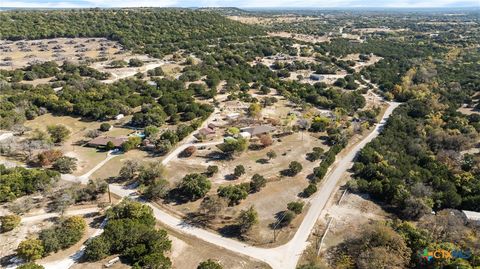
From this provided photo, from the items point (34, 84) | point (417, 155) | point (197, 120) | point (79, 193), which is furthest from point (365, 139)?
point (34, 84)

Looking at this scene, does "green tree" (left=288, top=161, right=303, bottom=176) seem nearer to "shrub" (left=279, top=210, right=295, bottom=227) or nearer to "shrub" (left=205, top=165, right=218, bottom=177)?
"shrub" (left=205, top=165, right=218, bottom=177)

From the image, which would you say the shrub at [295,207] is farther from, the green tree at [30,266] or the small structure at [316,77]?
the small structure at [316,77]

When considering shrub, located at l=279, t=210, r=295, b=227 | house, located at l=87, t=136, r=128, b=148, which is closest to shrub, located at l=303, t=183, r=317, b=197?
shrub, located at l=279, t=210, r=295, b=227

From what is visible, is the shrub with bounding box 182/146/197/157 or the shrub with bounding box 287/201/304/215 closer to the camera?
the shrub with bounding box 287/201/304/215

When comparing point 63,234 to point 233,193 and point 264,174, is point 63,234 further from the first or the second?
point 264,174

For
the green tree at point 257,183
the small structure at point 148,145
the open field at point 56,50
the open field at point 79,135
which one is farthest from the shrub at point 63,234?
the open field at point 56,50
